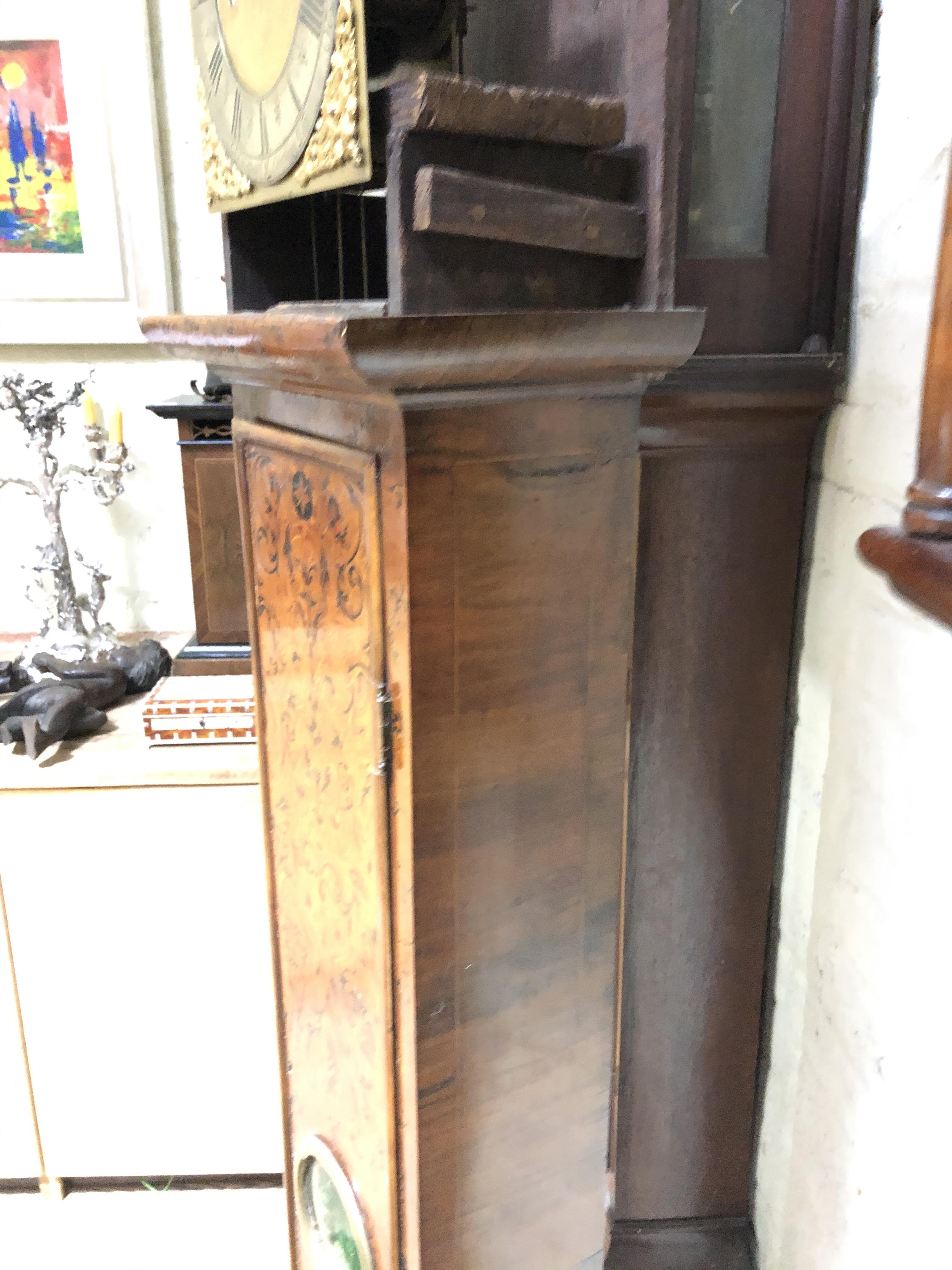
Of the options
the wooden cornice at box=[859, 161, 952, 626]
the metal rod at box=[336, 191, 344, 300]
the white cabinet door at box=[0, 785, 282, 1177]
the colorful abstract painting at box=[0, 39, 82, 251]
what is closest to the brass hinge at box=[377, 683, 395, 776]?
the wooden cornice at box=[859, 161, 952, 626]

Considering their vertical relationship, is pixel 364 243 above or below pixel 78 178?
below

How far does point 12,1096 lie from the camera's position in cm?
144

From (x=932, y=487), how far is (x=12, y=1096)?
1501 millimetres

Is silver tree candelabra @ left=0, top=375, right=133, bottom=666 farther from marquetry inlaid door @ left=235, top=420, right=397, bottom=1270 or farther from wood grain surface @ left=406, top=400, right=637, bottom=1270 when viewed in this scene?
wood grain surface @ left=406, top=400, right=637, bottom=1270

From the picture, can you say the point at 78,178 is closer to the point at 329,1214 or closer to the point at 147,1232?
the point at 329,1214

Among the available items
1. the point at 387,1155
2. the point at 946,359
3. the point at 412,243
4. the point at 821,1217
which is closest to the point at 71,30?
Result: the point at 412,243

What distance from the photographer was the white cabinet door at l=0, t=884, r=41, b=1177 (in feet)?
4.56

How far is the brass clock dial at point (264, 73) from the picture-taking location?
64 cm

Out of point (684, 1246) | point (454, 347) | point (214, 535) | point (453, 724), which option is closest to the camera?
point (454, 347)

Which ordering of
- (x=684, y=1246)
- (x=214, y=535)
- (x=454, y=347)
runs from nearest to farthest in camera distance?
(x=454, y=347) < (x=684, y=1246) < (x=214, y=535)

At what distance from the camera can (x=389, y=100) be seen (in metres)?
0.61

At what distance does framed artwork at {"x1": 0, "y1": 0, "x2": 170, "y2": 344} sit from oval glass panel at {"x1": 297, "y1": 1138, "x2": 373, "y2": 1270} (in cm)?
118

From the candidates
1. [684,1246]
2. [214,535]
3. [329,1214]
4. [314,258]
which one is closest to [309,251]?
[314,258]

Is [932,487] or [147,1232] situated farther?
[147,1232]
